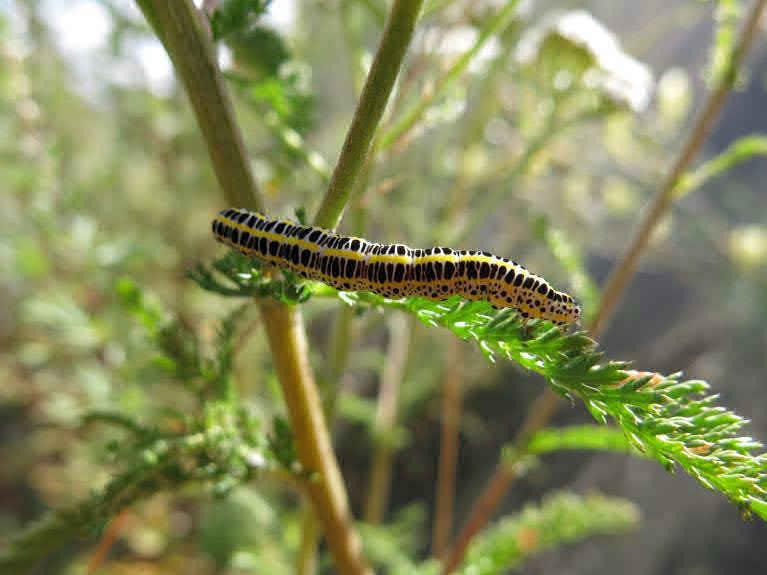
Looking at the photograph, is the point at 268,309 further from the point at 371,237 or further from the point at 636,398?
the point at 371,237

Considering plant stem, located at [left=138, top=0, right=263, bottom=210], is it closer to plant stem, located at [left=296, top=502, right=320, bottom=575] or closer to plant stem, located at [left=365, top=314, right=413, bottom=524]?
plant stem, located at [left=296, top=502, right=320, bottom=575]

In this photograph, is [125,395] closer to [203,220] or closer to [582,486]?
[203,220]

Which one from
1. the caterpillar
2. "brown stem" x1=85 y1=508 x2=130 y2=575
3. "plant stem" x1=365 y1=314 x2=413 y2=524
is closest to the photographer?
the caterpillar

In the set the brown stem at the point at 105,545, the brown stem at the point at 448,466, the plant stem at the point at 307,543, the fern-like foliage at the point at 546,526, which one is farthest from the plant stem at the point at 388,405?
the brown stem at the point at 105,545

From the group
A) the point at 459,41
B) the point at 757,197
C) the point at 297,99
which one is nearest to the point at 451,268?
the point at 297,99

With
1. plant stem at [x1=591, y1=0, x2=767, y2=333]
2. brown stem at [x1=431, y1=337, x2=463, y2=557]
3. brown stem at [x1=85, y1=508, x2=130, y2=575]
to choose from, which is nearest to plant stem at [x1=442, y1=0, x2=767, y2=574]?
plant stem at [x1=591, y1=0, x2=767, y2=333]

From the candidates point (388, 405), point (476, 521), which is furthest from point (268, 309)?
point (388, 405)

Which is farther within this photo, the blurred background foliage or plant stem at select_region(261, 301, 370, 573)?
the blurred background foliage
